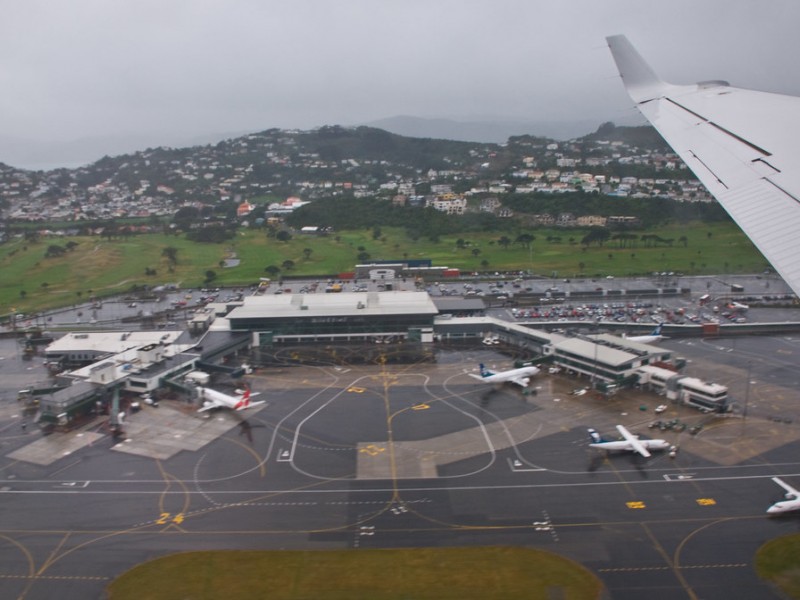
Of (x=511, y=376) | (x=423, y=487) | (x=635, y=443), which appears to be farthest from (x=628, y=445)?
(x=423, y=487)

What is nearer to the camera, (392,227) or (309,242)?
(309,242)

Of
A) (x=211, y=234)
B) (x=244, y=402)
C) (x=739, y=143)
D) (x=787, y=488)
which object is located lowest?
(x=787, y=488)

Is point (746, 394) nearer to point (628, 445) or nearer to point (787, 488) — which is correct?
point (787, 488)

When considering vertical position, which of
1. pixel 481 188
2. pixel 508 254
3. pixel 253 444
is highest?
pixel 481 188

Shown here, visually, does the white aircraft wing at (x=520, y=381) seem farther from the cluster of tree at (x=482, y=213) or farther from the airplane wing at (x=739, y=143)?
the cluster of tree at (x=482, y=213)

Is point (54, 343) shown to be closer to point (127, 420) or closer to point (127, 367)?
point (127, 367)

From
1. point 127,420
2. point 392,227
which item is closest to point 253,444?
point 127,420

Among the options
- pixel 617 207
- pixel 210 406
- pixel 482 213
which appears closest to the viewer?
pixel 210 406
